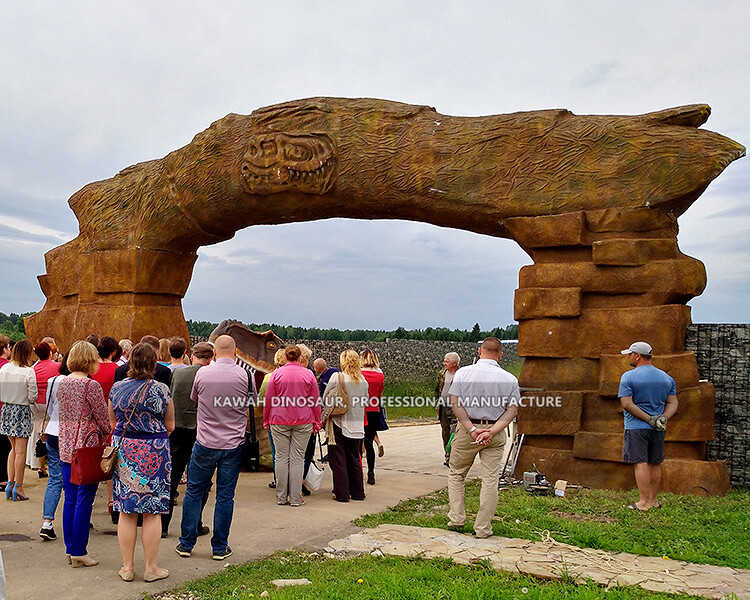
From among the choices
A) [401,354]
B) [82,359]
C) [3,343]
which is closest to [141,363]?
[82,359]

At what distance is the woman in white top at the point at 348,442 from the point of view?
23.5 feet

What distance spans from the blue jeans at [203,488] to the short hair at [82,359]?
3.11 ft

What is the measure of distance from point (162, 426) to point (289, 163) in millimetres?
4970

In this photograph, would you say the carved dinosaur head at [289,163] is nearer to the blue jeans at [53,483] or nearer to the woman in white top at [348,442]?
the woman in white top at [348,442]

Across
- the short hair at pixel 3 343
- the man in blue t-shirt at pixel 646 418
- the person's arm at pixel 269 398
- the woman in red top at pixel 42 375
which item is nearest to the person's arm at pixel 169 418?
the person's arm at pixel 269 398

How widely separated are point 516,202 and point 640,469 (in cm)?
319

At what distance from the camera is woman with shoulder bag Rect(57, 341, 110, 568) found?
4.79m

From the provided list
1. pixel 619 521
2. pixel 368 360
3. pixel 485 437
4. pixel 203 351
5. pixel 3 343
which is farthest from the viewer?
pixel 368 360

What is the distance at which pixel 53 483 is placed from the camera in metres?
5.65

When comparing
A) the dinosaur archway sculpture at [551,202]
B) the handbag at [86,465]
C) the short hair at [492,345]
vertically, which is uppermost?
the dinosaur archway sculpture at [551,202]

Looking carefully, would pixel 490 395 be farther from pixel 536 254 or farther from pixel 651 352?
pixel 536 254

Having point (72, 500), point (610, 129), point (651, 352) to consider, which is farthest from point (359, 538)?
point (610, 129)

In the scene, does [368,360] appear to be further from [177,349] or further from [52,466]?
[52,466]

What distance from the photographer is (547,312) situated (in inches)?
301
